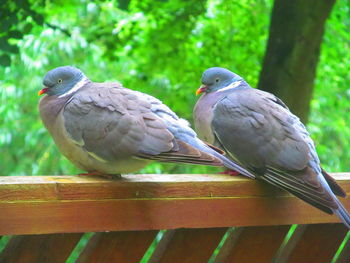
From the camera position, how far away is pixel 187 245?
2.15m

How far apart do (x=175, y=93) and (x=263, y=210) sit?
436 cm

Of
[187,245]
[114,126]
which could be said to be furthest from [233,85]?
[187,245]

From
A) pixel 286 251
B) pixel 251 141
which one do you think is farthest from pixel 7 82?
pixel 286 251

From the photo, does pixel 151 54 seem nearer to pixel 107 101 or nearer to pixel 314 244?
pixel 107 101

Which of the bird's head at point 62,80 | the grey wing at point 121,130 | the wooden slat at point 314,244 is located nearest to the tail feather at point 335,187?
the wooden slat at point 314,244

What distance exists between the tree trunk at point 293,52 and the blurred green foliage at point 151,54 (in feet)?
3.59

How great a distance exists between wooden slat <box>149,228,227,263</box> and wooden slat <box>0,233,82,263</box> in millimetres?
285

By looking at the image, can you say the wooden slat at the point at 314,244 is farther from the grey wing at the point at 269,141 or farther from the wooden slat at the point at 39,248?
the wooden slat at the point at 39,248

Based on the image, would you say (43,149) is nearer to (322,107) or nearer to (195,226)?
(322,107)

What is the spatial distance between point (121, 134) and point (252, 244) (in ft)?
1.96

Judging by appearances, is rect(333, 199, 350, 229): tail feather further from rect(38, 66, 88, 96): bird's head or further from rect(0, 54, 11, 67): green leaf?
rect(0, 54, 11, 67): green leaf

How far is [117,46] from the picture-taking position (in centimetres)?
665

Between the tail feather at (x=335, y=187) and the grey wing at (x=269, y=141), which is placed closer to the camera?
the tail feather at (x=335, y=187)

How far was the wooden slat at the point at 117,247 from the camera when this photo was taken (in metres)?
2.00
